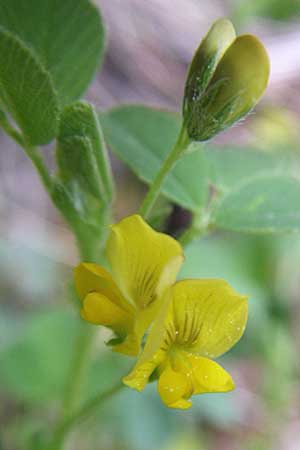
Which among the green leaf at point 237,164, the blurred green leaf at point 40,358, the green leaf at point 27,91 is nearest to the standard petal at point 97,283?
the green leaf at point 27,91

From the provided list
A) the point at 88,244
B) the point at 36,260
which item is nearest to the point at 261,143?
the point at 36,260

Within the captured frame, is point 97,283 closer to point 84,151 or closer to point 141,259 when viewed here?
point 141,259

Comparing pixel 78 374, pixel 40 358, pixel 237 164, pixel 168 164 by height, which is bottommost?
pixel 40 358

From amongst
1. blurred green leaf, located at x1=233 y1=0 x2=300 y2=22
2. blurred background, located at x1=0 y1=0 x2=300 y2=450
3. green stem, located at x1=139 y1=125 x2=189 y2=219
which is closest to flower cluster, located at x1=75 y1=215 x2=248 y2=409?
green stem, located at x1=139 y1=125 x2=189 y2=219

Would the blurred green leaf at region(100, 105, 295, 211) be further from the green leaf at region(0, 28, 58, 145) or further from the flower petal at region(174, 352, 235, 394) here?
the flower petal at region(174, 352, 235, 394)

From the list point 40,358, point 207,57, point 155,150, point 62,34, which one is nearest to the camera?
point 207,57

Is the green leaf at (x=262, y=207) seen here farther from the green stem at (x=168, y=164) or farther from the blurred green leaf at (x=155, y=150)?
the green stem at (x=168, y=164)

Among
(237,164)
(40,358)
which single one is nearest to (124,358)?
(40,358)
